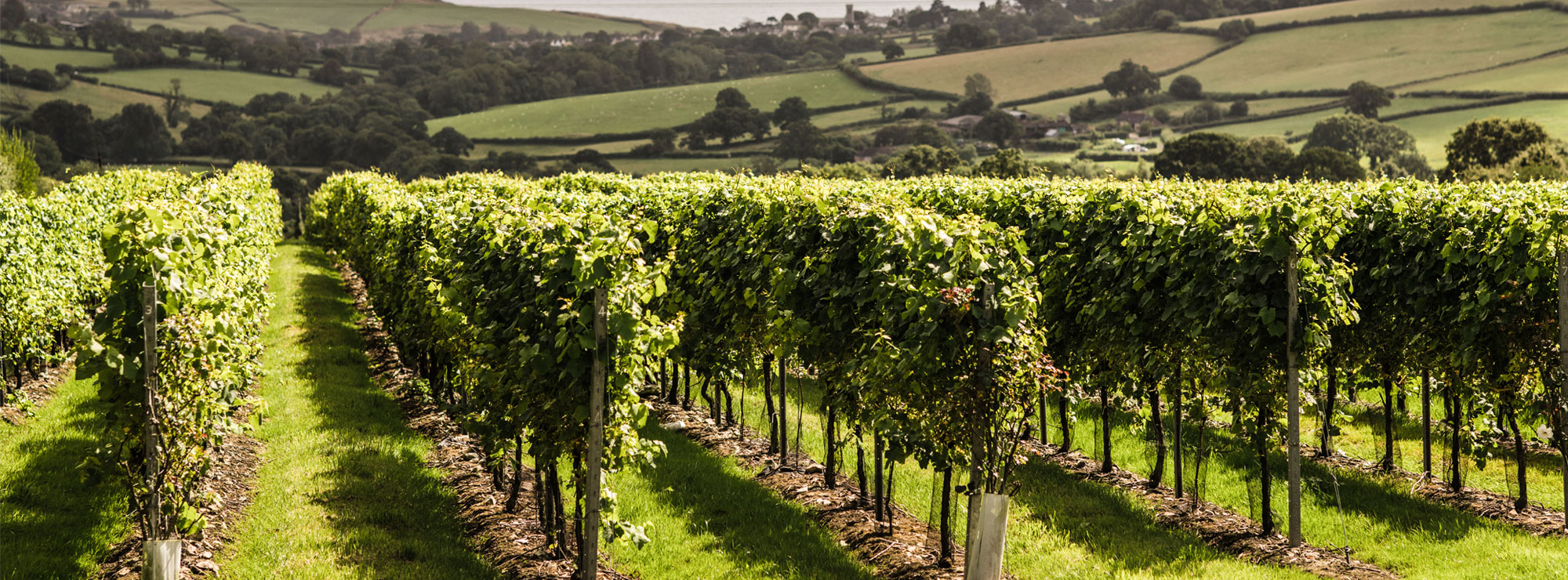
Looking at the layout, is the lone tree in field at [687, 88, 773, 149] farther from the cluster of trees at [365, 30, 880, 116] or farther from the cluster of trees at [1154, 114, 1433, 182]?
the cluster of trees at [1154, 114, 1433, 182]

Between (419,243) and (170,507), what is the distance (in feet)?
21.4

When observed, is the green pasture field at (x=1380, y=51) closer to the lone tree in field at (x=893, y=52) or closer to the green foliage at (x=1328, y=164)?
the green foliage at (x=1328, y=164)

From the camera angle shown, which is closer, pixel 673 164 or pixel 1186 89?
pixel 673 164

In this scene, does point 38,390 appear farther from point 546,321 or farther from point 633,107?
point 633,107

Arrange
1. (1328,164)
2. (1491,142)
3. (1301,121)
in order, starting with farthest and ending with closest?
(1301,121)
(1328,164)
(1491,142)

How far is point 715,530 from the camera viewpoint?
31.1 feet

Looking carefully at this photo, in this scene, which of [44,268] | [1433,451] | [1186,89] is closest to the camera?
[1433,451]

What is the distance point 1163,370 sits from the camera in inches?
398

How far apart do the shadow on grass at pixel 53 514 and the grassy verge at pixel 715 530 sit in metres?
4.17

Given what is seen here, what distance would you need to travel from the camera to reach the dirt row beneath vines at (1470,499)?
9.60 m

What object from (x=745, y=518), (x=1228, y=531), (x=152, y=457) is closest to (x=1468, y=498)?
(x=1228, y=531)

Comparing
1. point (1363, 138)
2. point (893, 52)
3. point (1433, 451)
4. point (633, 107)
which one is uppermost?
point (893, 52)

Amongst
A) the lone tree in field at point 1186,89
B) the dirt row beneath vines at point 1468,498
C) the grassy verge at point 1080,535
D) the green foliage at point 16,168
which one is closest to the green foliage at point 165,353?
the grassy verge at point 1080,535

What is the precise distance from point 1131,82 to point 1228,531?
111 meters
